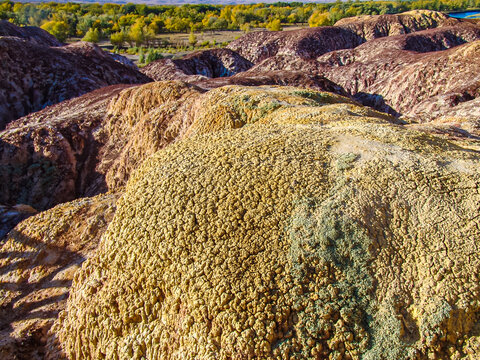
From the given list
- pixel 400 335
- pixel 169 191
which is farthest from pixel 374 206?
pixel 169 191

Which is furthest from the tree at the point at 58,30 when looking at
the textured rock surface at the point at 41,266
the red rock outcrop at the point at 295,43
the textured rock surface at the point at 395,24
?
the textured rock surface at the point at 41,266

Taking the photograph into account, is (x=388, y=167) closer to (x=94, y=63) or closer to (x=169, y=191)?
(x=169, y=191)

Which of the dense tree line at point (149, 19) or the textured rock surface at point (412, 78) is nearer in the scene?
the textured rock surface at point (412, 78)

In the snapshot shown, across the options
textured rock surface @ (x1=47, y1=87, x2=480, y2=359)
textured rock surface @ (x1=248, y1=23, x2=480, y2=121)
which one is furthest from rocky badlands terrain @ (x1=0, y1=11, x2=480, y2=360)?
textured rock surface @ (x1=248, y1=23, x2=480, y2=121)

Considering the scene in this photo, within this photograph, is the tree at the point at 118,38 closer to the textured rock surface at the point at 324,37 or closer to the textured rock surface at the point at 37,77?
the textured rock surface at the point at 324,37

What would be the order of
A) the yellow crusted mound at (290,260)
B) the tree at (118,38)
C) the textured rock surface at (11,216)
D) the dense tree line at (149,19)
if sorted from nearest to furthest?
the yellow crusted mound at (290,260)
the textured rock surface at (11,216)
the tree at (118,38)
the dense tree line at (149,19)

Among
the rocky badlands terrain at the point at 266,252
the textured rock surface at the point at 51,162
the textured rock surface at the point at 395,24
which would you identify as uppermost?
the rocky badlands terrain at the point at 266,252

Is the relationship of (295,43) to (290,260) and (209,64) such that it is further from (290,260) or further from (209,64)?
(290,260)
